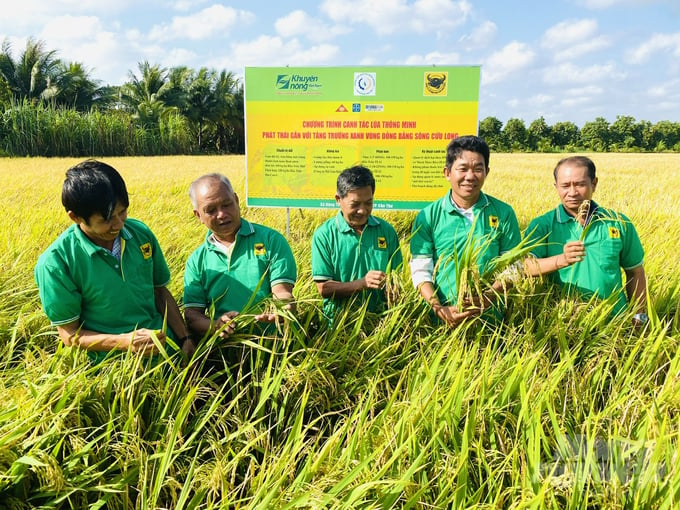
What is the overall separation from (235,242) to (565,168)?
6.16 feet

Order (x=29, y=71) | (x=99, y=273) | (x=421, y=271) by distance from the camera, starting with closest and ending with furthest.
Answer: (x=99, y=273) < (x=421, y=271) < (x=29, y=71)

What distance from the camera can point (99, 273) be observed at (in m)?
1.90

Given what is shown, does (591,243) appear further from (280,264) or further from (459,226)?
(280,264)

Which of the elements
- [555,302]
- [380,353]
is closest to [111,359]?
[380,353]

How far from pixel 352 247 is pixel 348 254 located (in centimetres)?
5

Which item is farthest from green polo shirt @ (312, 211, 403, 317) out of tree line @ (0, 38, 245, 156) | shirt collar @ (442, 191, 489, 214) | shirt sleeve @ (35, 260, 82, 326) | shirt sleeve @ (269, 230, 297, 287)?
tree line @ (0, 38, 245, 156)

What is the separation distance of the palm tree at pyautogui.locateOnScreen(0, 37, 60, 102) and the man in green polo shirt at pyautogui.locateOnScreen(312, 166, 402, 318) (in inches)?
1428

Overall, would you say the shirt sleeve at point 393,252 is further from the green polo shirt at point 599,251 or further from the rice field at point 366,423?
the green polo shirt at point 599,251

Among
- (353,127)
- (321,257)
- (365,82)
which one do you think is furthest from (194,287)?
(365,82)

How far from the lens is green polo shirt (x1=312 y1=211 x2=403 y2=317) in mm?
2506

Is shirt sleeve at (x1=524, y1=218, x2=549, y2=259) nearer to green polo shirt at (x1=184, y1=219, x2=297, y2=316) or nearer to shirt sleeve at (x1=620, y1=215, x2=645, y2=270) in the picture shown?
shirt sleeve at (x1=620, y1=215, x2=645, y2=270)

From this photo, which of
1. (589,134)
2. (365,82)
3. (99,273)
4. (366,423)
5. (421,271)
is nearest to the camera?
(366,423)

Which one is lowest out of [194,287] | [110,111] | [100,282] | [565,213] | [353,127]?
[194,287]

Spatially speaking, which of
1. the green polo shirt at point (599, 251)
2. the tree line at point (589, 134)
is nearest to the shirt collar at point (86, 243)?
the green polo shirt at point (599, 251)
